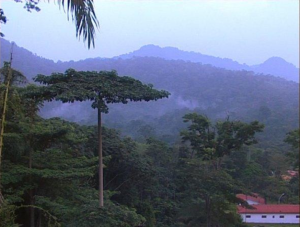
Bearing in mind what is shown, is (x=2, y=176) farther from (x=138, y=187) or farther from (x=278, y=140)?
(x=278, y=140)

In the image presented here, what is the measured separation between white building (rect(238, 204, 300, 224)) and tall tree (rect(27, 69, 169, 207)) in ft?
57.5

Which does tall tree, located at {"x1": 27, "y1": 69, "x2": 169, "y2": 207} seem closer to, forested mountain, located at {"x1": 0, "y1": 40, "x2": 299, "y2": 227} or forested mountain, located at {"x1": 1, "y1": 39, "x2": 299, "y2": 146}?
forested mountain, located at {"x1": 0, "y1": 40, "x2": 299, "y2": 227}

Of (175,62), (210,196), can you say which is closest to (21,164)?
(210,196)

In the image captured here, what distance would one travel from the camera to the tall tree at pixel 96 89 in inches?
249

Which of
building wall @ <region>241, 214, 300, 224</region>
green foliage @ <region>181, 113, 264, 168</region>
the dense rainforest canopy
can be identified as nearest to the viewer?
the dense rainforest canopy

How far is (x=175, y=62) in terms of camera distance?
95.0 metres

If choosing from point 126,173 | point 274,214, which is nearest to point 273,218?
point 274,214

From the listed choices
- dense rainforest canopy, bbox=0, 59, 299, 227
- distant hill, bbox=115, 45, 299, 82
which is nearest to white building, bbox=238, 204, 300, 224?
dense rainforest canopy, bbox=0, 59, 299, 227

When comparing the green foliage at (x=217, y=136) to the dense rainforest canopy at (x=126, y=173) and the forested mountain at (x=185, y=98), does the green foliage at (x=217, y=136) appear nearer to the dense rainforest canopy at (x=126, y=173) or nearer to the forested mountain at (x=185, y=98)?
the dense rainforest canopy at (x=126, y=173)

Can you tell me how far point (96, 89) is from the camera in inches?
253

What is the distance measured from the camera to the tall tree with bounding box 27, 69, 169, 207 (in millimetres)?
6331

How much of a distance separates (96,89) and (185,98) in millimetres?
65499

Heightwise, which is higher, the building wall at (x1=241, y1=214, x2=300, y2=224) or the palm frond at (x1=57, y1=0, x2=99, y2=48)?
the palm frond at (x1=57, y1=0, x2=99, y2=48)

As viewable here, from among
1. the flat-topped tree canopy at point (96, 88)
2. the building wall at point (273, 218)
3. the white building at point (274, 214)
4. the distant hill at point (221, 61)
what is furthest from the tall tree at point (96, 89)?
the distant hill at point (221, 61)
